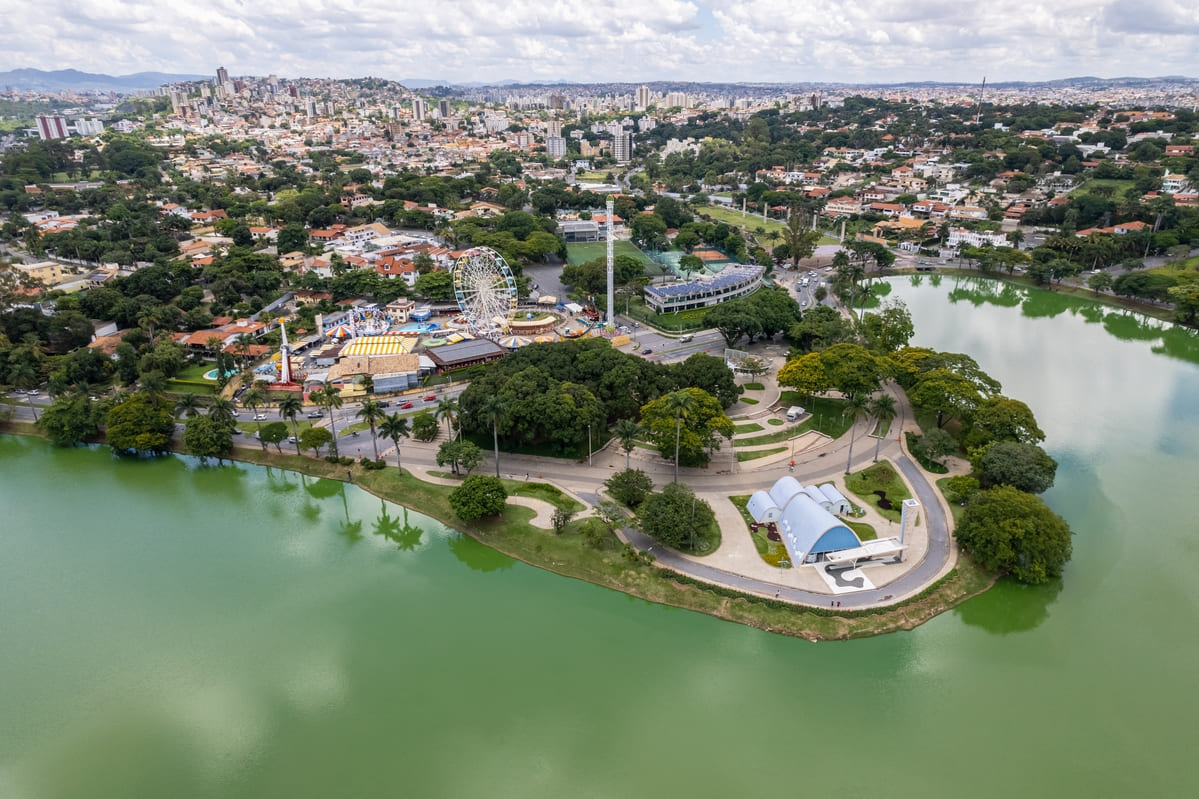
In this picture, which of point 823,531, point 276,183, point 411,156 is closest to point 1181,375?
point 823,531

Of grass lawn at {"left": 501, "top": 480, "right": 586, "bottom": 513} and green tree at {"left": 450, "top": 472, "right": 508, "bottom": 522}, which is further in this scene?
grass lawn at {"left": 501, "top": 480, "right": 586, "bottom": 513}

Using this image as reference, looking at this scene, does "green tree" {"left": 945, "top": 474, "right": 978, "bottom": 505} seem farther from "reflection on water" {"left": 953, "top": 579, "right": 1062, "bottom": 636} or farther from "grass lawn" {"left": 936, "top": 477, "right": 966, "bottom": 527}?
"reflection on water" {"left": 953, "top": 579, "right": 1062, "bottom": 636}

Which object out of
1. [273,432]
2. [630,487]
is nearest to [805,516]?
[630,487]

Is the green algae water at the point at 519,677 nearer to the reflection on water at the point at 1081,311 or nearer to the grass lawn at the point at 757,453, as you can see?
the grass lawn at the point at 757,453

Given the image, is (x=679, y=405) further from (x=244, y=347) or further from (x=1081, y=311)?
(x=1081, y=311)

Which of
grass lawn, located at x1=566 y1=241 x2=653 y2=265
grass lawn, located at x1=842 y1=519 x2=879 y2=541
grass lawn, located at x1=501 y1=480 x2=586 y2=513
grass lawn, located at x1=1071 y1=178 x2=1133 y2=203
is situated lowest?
grass lawn, located at x1=501 y1=480 x2=586 y2=513

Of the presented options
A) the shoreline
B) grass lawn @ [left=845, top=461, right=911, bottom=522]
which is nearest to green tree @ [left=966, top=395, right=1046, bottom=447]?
grass lawn @ [left=845, top=461, right=911, bottom=522]

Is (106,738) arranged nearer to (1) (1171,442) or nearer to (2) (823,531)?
(2) (823,531)
